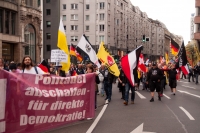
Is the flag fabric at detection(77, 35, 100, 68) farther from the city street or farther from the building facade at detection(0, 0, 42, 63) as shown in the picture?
the building facade at detection(0, 0, 42, 63)

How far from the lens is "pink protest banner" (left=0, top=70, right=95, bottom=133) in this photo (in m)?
6.25

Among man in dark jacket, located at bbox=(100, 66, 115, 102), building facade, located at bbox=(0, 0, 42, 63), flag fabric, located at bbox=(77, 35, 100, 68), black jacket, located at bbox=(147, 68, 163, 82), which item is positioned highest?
building facade, located at bbox=(0, 0, 42, 63)

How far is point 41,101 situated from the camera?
712 cm

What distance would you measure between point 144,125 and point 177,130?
1.00 meters

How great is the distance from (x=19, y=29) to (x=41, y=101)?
1237 inches

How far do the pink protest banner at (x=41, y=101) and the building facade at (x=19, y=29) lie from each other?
88.4ft

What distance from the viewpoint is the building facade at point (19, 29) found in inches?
1344

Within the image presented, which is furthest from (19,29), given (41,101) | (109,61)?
(41,101)

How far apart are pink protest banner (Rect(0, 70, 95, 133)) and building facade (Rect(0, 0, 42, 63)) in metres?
26.9

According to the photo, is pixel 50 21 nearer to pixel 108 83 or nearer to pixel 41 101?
pixel 108 83

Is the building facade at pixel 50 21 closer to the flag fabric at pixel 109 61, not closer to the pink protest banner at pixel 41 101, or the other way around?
the flag fabric at pixel 109 61

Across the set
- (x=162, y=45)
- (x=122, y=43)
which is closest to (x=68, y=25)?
(x=122, y=43)

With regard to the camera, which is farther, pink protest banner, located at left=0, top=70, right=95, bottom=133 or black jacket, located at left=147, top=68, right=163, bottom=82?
black jacket, located at left=147, top=68, right=163, bottom=82

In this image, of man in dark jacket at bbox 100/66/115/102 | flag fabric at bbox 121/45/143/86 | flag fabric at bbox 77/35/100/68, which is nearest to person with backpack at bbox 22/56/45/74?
flag fabric at bbox 121/45/143/86
